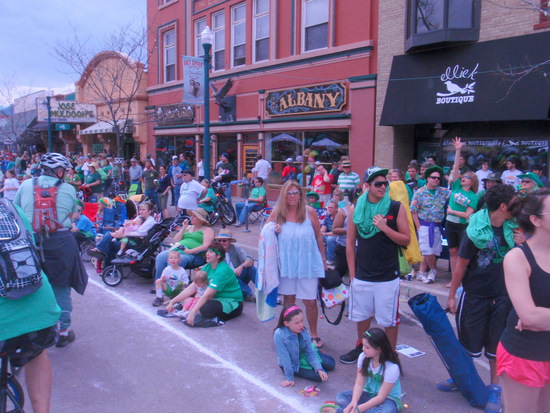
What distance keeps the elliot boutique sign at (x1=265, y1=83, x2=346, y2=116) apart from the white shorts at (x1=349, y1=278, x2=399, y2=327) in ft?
34.0

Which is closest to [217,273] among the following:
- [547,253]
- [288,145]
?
[547,253]

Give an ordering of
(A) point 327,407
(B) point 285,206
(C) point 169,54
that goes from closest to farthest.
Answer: (A) point 327,407 → (B) point 285,206 → (C) point 169,54

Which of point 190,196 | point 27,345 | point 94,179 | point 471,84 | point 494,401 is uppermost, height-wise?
point 471,84

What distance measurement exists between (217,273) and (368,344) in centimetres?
268

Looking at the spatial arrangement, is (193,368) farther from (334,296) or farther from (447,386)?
(447,386)

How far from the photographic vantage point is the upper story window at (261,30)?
17031 millimetres

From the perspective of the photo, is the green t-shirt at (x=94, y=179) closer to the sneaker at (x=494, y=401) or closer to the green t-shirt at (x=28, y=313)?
the green t-shirt at (x=28, y=313)

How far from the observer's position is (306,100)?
15.4 m

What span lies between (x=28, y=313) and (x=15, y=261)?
1.24 feet

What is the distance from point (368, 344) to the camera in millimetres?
3754

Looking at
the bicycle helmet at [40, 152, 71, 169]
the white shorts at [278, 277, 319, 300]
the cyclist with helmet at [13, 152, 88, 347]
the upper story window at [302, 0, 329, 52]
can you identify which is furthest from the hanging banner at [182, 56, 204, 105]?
the white shorts at [278, 277, 319, 300]

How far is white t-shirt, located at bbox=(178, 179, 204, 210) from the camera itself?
1095cm

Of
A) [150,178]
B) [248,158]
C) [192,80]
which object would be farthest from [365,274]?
[248,158]

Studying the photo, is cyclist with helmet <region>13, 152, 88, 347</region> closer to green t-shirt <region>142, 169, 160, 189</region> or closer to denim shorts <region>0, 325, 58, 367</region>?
denim shorts <region>0, 325, 58, 367</region>
